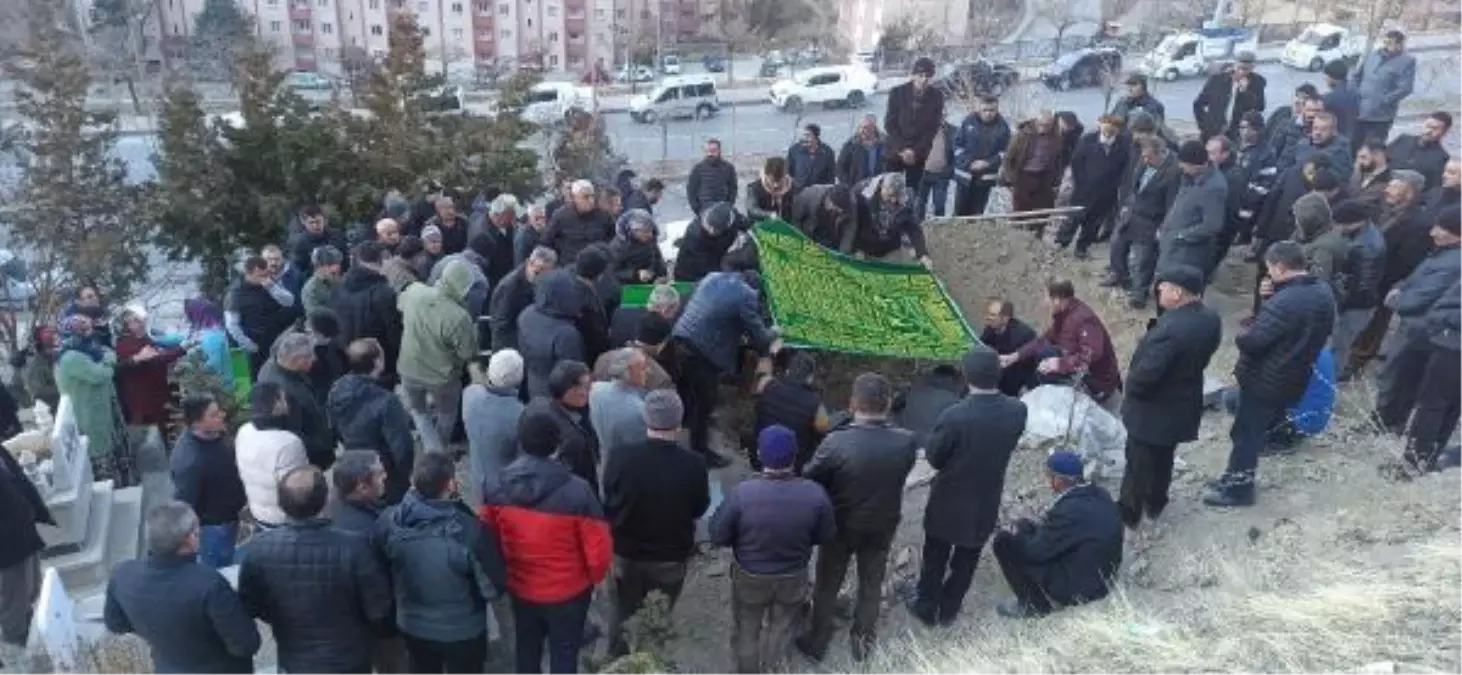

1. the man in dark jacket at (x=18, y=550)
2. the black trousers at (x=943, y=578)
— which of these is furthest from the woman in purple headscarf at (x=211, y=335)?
the black trousers at (x=943, y=578)

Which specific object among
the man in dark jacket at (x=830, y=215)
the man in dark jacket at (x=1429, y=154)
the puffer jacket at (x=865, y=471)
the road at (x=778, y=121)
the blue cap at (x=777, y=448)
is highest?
the man in dark jacket at (x=1429, y=154)

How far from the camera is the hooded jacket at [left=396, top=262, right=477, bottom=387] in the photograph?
304 inches

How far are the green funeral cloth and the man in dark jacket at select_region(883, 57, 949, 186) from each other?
2.07m

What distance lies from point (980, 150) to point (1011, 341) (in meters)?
4.01

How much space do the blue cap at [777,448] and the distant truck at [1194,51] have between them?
42.7m

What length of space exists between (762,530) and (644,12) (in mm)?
55550

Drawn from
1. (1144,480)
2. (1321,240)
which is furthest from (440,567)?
(1321,240)

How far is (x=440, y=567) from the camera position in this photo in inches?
199

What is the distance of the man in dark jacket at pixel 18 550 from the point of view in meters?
6.24

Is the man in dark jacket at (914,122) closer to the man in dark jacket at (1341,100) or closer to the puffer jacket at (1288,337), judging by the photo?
the man in dark jacket at (1341,100)

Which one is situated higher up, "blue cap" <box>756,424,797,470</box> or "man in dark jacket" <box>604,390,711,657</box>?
"blue cap" <box>756,424,797,470</box>

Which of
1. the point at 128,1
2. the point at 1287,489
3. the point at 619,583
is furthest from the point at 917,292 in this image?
the point at 128,1

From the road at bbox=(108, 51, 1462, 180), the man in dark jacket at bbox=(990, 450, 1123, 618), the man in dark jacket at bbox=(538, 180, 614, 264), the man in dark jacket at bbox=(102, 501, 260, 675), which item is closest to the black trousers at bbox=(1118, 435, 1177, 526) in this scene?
the man in dark jacket at bbox=(990, 450, 1123, 618)

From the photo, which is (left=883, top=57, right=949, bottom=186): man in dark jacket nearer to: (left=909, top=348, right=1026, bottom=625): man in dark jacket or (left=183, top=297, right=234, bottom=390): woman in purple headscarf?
(left=909, top=348, right=1026, bottom=625): man in dark jacket
